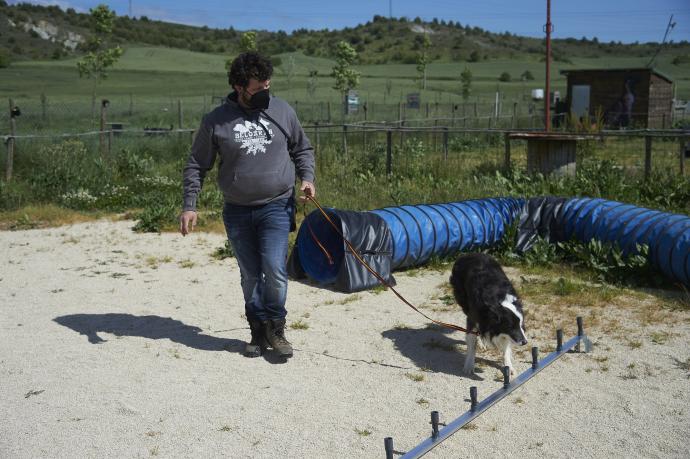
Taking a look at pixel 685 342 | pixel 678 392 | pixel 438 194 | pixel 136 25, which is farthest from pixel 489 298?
pixel 136 25

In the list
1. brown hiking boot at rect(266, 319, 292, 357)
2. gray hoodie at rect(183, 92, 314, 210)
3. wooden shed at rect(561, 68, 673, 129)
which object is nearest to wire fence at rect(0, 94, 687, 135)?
wooden shed at rect(561, 68, 673, 129)

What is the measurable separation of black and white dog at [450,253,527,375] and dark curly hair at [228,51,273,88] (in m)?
2.15

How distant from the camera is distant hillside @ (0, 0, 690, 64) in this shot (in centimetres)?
8538

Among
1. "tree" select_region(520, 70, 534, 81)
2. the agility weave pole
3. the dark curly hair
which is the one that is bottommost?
the agility weave pole

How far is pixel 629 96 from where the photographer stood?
3347 centimetres

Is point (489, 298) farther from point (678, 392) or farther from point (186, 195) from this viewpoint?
point (186, 195)

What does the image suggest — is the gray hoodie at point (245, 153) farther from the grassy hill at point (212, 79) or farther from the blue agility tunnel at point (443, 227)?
the grassy hill at point (212, 79)

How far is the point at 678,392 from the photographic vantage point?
196 inches

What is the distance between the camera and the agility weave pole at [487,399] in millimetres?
4090

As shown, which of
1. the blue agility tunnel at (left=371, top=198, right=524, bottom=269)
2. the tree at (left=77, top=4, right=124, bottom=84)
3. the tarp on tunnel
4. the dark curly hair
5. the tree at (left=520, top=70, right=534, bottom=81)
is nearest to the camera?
the dark curly hair

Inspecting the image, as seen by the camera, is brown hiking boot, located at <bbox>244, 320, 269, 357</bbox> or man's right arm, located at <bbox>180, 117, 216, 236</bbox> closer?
man's right arm, located at <bbox>180, 117, 216, 236</bbox>

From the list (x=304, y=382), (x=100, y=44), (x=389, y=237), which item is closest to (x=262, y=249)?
(x=304, y=382)

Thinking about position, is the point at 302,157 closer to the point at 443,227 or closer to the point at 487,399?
the point at 487,399

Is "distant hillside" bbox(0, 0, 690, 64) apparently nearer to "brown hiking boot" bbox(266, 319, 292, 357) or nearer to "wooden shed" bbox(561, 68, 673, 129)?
"wooden shed" bbox(561, 68, 673, 129)
